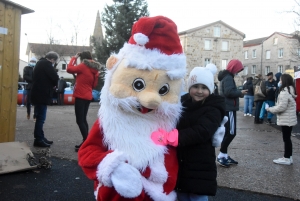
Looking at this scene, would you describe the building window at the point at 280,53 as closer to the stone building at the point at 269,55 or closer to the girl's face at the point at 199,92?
the stone building at the point at 269,55

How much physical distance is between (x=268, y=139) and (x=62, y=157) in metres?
5.00

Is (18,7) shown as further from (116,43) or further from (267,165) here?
(116,43)

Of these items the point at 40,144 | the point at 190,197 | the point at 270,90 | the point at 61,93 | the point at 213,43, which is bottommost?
the point at 40,144

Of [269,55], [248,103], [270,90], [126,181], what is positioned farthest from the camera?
[269,55]

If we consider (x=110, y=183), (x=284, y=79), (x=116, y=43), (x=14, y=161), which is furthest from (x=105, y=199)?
(x=116, y=43)

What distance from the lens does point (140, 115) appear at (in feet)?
6.91

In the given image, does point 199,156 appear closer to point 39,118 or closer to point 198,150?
point 198,150

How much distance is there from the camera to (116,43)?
23094 mm

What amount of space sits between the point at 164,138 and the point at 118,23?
21.9 meters

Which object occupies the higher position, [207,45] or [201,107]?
[207,45]

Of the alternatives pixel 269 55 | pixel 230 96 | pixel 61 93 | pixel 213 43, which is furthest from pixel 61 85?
pixel 269 55

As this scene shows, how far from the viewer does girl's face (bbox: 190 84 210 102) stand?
2469 millimetres

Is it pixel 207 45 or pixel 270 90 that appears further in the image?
pixel 207 45

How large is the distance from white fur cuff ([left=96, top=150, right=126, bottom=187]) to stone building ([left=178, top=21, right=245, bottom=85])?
1821 inches
